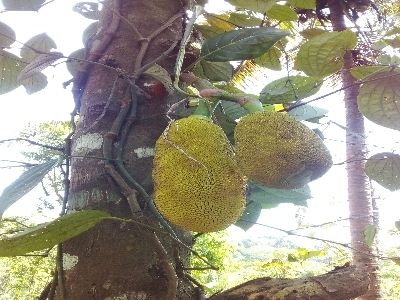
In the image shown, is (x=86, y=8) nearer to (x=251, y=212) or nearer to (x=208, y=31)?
(x=208, y=31)

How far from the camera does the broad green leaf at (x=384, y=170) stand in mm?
739

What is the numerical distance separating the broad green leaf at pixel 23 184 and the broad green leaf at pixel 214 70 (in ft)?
1.17

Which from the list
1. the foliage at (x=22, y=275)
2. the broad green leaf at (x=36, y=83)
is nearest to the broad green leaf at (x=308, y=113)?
the broad green leaf at (x=36, y=83)

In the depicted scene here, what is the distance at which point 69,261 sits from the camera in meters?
0.53

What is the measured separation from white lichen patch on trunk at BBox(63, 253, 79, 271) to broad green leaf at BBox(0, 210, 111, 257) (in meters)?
0.05

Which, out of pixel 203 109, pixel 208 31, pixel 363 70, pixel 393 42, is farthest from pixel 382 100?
pixel 208 31

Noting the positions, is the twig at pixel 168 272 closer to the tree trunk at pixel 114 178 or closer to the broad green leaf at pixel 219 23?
the tree trunk at pixel 114 178

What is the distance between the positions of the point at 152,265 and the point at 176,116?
0.21 meters

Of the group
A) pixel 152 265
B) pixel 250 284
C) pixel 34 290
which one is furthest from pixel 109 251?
pixel 34 290

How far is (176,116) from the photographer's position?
25.9 inches

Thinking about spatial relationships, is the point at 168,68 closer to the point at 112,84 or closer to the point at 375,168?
the point at 112,84

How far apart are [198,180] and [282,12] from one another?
1.51 feet

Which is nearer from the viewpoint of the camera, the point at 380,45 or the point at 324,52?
the point at 324,52

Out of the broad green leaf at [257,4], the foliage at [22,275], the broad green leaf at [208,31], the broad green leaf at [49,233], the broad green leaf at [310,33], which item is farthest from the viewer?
the foliage at [22,275]
